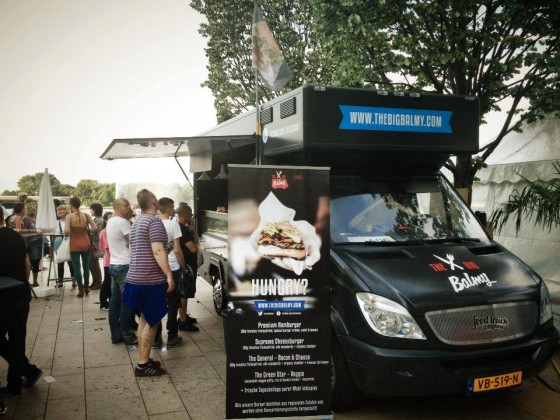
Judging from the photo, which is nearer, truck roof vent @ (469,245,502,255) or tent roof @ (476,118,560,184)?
truck roof vent @ (469,245,502,255)

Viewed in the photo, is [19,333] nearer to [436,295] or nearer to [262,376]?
[262,376]

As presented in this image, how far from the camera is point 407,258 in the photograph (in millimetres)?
4598

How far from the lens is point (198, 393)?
5152 millimetres

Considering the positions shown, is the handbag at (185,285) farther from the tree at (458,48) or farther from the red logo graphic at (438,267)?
the tree at (458,48)

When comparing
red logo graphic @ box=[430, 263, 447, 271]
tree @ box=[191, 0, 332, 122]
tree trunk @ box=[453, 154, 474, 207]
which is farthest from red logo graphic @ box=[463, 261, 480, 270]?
tree @ box=[191, 0, 332, 122]

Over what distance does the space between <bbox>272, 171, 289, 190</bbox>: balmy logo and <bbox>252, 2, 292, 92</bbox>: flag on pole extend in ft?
9.25

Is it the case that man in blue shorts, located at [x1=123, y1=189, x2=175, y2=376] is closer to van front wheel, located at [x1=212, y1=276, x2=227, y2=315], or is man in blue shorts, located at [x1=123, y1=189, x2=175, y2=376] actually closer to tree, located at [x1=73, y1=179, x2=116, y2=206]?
van front wheel, located at [x1=212, y1=276, x2=227, y2=315]

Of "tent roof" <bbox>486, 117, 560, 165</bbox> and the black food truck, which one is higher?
"tent roof" <bbox>486, 117, 560, 165</bbox>

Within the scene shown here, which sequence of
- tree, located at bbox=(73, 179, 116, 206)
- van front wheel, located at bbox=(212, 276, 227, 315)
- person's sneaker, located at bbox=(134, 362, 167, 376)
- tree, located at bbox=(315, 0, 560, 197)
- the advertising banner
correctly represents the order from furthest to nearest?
tree, located at bbox=(73, 179, 116, 206) < tree, located at bbox=(315, 0, 560, 197) < van front wheel, located at bbox=(212, 276, 227, 315) < person's sneaker, located at bbox=(134, 362, 167, 376) < the advertising banner

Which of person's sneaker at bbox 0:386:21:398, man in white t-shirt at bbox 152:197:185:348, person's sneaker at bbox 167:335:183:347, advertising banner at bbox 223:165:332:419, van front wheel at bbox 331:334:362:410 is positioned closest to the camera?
advertising banner at bbox 223:165:332:419

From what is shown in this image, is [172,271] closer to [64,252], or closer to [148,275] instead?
[148,275]

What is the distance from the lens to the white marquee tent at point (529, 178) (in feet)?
32.2

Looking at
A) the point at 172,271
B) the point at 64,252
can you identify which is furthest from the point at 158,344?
the point at 64,252

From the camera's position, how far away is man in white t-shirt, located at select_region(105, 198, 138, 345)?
6.85 meters
